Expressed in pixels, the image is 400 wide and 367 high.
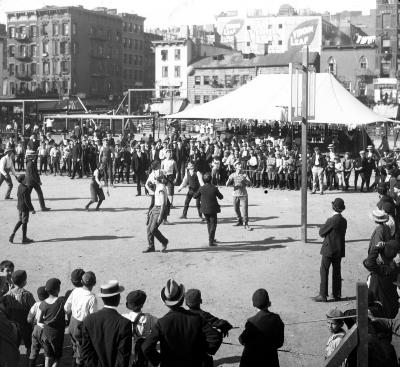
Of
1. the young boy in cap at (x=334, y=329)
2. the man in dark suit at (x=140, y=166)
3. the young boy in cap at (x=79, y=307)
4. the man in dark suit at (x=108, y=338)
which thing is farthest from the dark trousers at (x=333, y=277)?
the man in dark suit at (x=140, y=166)

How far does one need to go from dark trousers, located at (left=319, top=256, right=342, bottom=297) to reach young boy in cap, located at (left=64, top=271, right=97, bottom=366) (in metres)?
4.34

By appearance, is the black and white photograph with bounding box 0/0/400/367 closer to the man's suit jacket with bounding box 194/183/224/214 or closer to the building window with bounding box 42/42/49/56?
the man's suit jacket with bounding box 194/183/224/214

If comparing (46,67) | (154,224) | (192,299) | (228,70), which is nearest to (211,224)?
(154,224)

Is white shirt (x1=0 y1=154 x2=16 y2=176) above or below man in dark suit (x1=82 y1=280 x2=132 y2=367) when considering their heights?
above

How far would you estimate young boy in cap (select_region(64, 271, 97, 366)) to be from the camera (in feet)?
23.4

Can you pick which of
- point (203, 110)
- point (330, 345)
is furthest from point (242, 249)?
point (203, 110)

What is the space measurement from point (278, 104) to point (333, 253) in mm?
18236

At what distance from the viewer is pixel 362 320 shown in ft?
14.0

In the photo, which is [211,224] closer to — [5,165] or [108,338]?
[108,338]

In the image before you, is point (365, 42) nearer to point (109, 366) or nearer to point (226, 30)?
point (226, 30)

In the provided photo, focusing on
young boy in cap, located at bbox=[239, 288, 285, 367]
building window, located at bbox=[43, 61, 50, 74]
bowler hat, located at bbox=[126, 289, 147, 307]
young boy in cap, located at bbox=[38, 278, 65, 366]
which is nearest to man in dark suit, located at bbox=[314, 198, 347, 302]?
young boy in cap, located at bbox=[239, 288, 285, 367]

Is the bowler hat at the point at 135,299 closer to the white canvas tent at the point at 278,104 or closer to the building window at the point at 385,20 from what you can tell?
the white canvas tent at the point at 278,104

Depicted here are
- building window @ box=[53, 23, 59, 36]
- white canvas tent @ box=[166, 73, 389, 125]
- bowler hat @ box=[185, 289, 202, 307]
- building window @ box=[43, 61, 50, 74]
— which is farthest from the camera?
building window @ box=[43, 61, 50, 74]

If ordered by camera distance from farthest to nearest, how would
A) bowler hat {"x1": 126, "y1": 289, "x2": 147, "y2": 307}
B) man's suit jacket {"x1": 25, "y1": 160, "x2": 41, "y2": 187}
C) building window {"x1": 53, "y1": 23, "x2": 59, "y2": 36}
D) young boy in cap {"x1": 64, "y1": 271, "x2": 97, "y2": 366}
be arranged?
building window {"x1": 53, "y1": 23, "x2": 59, "y2": 36} → man's suit jacket {"x1": 25, "y1": 160, "x2": 41, "y2": 187} → young boy in cap {"x1": 64, "y1": 271, "x2": 97, "y2": 366} → bowler hat {"x1": 126, "y1": 289, "x2": 147, "y2": 307}
